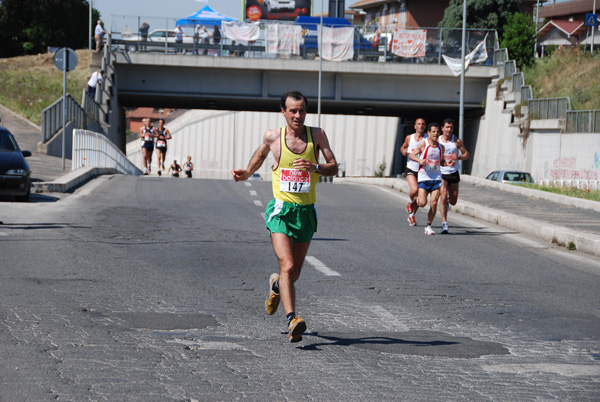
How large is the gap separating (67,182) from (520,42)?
31.1m

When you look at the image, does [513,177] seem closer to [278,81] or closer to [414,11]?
[278,81]

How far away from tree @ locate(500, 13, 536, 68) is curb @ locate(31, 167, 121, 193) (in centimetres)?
2703

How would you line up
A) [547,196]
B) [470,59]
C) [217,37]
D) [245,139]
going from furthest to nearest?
[245,139]
[217,37]
[470,59]
[547,196]

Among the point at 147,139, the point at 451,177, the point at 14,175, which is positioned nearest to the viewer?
the point at 451,177

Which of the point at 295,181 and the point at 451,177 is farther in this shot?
the point at 451,177

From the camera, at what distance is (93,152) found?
29.8 meters

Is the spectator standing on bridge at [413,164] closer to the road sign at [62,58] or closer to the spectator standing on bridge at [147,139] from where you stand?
the road sign at [62,58]

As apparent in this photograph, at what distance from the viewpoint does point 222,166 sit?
7994 cm

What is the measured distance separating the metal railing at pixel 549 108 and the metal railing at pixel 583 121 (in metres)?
0.70

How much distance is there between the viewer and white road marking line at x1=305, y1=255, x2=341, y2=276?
1041 cm

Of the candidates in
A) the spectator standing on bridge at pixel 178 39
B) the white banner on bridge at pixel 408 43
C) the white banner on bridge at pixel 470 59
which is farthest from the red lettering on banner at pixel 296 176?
the spectator standing on bridge at pixel 178 39

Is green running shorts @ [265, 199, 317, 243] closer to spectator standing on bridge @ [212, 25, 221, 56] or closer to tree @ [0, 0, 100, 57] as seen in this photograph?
spectator standing on bridge @ [212, 25, 221, 56]

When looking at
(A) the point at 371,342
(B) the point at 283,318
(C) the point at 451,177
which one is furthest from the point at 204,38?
(A) the point at 371,342

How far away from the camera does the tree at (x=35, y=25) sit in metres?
70.3
